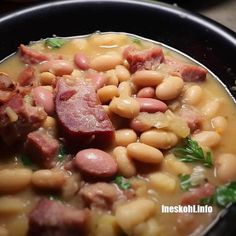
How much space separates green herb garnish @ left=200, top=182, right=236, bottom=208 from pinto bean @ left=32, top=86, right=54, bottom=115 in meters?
0.63

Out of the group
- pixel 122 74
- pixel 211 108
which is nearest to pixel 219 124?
pixel 211 108

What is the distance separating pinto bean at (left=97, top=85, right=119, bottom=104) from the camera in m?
1.64

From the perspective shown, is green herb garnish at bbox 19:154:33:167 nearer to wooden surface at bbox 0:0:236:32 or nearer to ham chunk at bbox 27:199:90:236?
ham chunk at bbox 27:199:90:236

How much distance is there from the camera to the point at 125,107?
5.06 feet

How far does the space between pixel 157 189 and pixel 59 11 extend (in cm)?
101

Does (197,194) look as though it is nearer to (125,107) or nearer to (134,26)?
(125,107)

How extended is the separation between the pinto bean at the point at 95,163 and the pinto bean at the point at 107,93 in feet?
0.90

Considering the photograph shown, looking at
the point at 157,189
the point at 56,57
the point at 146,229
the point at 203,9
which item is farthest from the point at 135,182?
the point at 203,9

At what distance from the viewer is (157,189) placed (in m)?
1.45

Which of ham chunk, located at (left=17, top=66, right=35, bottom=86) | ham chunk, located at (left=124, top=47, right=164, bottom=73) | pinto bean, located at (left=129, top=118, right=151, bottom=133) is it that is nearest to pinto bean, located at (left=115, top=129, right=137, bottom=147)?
pinto bean, located at (left=129, top=118, right=151, bottom=133)

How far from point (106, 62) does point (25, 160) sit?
1.76ft

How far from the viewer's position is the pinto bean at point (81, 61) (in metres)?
1.82

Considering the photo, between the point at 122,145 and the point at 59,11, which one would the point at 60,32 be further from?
the point at 122,145

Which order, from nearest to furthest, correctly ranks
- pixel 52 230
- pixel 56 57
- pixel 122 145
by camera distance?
pixel 52 230
pixel 122 145
pixel 56 57
